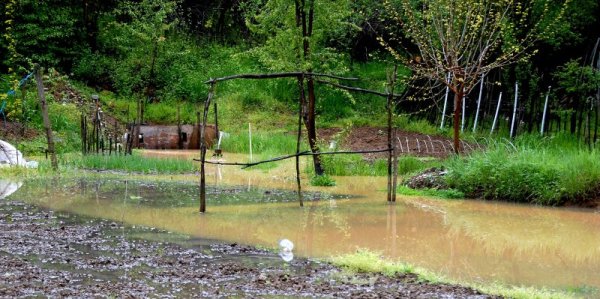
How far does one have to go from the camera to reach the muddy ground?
5785 mm

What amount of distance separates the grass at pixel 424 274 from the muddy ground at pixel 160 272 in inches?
5.6

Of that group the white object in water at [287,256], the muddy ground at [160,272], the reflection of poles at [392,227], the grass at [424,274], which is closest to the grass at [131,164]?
the reflection of poles at [392,227]

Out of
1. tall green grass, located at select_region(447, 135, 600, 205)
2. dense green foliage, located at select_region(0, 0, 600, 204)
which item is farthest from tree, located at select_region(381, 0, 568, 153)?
tall green grass, located at select_region(447, 135, 600, 205)

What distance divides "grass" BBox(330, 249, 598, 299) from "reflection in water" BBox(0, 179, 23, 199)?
20.6 ft

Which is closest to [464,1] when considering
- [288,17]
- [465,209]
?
[288,17]

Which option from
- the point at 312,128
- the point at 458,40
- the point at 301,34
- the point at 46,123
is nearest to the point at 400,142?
the point at 458,40

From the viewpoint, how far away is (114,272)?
6.39m

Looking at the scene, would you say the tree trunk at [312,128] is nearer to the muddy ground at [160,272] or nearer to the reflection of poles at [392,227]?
the reflection of poles at [392,227]

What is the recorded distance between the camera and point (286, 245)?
25.6 ft

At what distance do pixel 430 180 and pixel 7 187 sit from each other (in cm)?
696

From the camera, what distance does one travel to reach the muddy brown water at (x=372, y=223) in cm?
730

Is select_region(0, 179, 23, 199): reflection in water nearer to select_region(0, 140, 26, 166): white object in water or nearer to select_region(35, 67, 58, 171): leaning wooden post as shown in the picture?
select_region(35, 67, 58, 171): leaning wooden post

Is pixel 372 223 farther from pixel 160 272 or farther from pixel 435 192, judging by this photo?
pixel 160 272

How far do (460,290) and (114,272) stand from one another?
295 cm
